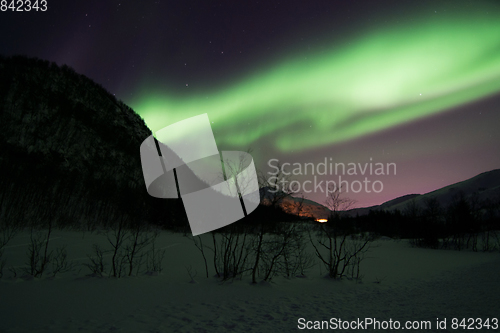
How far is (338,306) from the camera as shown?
8.16 meters

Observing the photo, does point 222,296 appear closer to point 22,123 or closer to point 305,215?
point 305,215

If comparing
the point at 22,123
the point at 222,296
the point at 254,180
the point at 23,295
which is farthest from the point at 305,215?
the point at 22,123

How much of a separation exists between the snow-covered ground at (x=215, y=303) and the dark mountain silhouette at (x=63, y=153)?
16.9 meters

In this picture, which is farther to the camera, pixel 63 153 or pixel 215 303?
pixel 63 153

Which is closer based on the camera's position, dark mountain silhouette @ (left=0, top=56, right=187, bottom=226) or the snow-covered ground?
the snow-covered ground

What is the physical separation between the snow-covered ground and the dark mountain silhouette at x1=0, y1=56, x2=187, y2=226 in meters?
16.9

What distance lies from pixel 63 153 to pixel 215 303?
1557 inches

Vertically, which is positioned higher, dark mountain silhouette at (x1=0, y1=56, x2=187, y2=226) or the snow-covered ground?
dark mountain silhouette at (x1=0, y1=56, x2=187, y2=226)

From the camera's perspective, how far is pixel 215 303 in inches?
321

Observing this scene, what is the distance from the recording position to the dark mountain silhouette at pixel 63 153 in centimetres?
2959

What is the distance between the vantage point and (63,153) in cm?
3781

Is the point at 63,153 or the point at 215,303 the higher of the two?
the point at 63,153

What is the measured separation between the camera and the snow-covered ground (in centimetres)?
627

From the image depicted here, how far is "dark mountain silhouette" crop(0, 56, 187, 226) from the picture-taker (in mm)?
29594
